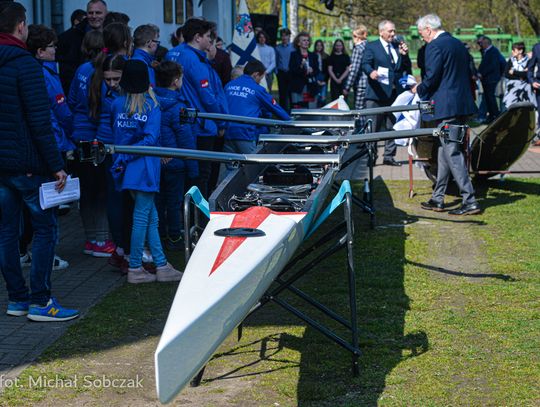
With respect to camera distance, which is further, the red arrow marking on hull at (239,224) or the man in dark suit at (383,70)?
the man in dark suit at (383,70)

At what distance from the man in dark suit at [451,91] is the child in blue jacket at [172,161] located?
10.4 ft

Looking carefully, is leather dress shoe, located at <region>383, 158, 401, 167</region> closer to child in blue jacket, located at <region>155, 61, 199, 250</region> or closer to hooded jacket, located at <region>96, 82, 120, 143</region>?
child in blue jacket, located at <region>155, 61, 199, 250</region>

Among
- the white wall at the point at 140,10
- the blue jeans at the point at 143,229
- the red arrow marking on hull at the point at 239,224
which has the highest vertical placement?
the white wall at the point at 140,10

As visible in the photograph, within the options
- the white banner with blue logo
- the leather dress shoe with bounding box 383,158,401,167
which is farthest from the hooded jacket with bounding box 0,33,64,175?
the leather dress shoe with bounding box 383,158,401,167

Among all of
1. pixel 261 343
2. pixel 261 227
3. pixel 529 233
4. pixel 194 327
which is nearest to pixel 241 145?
pixel 529 233

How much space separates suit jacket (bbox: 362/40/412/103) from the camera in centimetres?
1397

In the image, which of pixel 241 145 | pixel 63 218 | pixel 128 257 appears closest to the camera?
pixel 128 257

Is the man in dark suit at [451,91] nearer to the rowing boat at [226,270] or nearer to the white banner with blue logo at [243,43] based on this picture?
the rowing boat at [226,270]

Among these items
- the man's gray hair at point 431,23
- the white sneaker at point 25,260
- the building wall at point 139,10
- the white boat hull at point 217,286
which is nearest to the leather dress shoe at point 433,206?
the man's gray hair at point 431,23

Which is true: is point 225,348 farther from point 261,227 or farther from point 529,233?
point 529,233

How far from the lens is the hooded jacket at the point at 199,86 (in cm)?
→ 928

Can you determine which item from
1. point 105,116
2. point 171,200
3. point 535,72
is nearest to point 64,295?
point 105,116

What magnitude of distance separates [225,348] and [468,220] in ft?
16.7

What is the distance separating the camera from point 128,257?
828 cm
